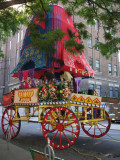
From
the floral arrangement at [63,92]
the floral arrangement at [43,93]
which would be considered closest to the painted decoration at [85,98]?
the floral arrangement at [63,92]

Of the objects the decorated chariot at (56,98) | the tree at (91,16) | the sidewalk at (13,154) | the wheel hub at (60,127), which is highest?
the tree at (91,16)

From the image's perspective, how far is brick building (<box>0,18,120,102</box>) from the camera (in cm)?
2736

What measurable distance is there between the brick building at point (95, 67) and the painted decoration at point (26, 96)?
59.0 ft

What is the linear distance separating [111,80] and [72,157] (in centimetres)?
2602

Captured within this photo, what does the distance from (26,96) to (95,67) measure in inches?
875

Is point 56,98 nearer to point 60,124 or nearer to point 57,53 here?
point 60,124

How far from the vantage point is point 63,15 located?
28.0 ft

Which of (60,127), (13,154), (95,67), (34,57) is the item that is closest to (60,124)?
(60,127)

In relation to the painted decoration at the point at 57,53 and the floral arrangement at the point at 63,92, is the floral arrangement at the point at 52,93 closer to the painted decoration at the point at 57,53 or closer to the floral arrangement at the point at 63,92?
the floral arrangement at the point at 63,92

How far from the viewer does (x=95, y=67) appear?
1101 inches

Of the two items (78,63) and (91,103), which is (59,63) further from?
(91,103)

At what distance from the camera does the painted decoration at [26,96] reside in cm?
690

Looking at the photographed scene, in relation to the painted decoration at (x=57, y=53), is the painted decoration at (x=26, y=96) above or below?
below

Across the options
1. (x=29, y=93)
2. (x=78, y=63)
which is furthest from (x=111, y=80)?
(x=29, y=93)
